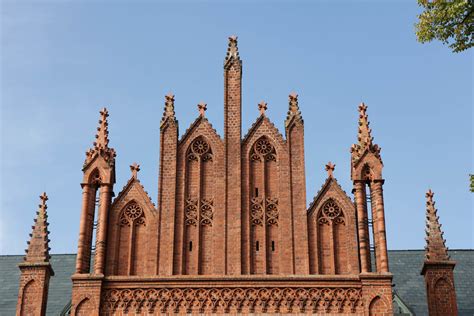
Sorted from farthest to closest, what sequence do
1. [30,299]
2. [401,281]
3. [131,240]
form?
[401,281]
[131,240]
[30,299]

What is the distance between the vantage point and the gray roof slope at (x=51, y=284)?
30.5m

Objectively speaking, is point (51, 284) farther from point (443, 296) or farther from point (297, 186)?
point (443, 296)

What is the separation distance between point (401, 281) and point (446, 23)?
47.0 feet

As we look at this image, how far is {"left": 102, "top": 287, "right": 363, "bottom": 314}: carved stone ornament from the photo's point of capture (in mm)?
23438

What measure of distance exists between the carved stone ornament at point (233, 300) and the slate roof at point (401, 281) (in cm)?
718

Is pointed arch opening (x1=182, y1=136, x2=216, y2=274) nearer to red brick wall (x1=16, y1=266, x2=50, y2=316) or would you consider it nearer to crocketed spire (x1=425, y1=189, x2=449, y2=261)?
red brick wall (x1=16, y1=266, x2=50, y2=316)

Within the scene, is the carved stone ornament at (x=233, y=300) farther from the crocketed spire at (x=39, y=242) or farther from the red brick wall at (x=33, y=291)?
the crocketed spire at (x=39, y=242)

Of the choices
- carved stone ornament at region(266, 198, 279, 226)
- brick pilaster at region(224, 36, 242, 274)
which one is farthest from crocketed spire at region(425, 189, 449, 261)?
brick pilaster at region(224, 36, 242, 274)

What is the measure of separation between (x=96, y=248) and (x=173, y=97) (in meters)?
5.24

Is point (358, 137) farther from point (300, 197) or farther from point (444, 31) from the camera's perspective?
point (444, 31)

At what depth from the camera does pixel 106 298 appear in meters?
23.7

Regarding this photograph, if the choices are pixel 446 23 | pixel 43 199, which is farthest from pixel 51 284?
pixel 446 23

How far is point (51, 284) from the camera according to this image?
3250 cm

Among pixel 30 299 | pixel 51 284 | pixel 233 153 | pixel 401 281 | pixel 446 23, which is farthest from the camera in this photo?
pixel 51 284
